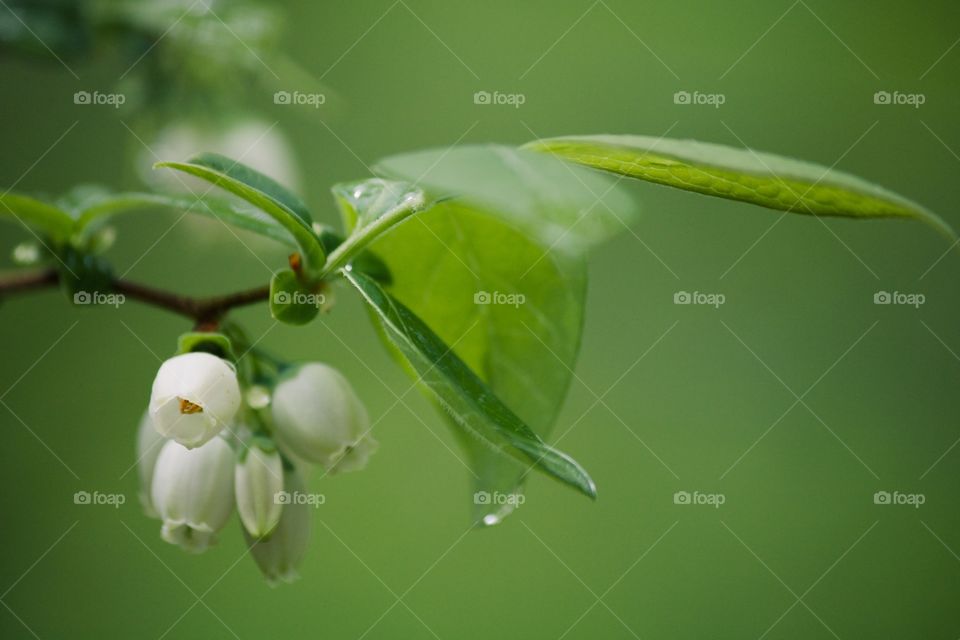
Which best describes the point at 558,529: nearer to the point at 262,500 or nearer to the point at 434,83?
the point at 434,83

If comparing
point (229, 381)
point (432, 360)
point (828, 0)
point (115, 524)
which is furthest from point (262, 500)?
point (828, 0)

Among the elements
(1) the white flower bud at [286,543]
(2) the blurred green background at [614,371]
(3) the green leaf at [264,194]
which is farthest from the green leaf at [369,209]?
(2) the blurred green background at [614,371]

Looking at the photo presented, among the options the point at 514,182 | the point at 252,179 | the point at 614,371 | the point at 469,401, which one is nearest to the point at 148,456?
the point at 252,179

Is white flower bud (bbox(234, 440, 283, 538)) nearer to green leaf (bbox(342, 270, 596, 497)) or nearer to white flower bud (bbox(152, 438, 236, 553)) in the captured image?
white flower bud (bbox(152, 438, 236, 553))

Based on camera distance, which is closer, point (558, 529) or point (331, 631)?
point (331, 631)


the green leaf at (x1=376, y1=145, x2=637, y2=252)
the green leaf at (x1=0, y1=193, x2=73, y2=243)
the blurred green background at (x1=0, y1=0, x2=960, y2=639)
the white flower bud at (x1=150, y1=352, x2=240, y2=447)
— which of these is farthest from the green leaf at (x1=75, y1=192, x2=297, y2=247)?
the blurred green background at (x1=0, y1=0, x2=960, y2=639)

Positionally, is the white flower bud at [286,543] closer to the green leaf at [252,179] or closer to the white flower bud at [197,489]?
the white flower bud at [197,489]

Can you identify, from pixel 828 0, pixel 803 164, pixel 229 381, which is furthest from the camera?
pixel 828 0
